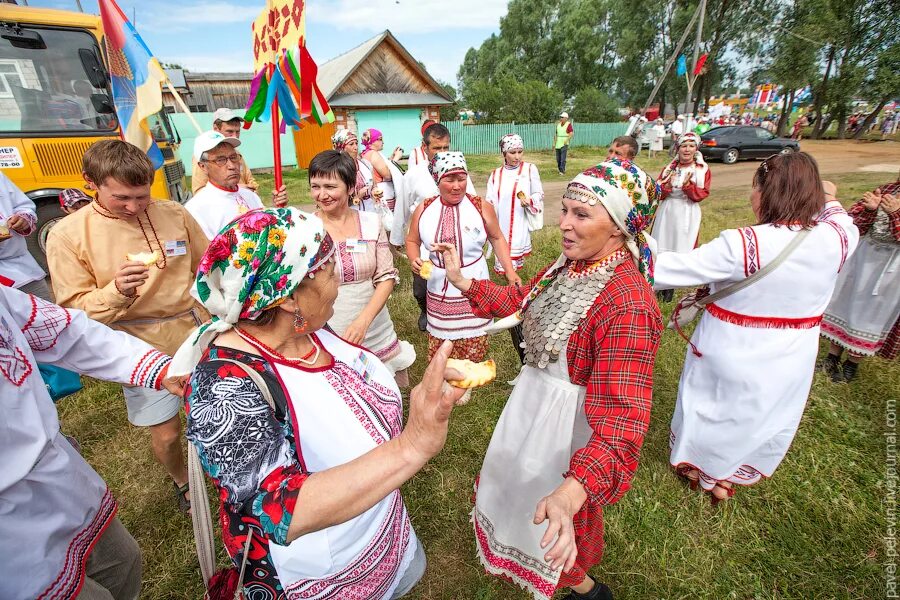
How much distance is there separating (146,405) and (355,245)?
1.68m

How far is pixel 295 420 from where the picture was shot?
4.37 feet

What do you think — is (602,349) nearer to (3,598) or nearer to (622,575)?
(622,575)

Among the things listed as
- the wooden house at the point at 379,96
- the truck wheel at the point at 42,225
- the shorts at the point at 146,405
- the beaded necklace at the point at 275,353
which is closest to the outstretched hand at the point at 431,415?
the beaded necklace at the point at 275,353

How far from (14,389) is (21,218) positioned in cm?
344

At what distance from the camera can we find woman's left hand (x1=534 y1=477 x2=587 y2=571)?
1.25 metres

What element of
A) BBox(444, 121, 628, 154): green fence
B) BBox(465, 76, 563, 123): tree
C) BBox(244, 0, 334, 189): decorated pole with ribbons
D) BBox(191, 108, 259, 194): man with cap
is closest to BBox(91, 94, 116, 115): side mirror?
BBox(191, 108, 259, 194): man with cap

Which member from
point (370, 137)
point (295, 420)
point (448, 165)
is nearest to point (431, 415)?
point (295, 420)

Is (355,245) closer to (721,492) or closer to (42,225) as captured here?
(721,492)

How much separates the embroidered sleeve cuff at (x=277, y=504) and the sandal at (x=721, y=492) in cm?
310

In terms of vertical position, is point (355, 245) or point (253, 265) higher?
point (253, 265)

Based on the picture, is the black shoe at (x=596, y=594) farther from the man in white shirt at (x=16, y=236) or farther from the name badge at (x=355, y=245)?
the man in white shirt at (x=16, y=236)

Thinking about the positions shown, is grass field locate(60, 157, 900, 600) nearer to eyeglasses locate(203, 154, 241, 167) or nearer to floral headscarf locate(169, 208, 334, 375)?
floral headscarf locate(169, 208, 334, 375)

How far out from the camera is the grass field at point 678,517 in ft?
8.39

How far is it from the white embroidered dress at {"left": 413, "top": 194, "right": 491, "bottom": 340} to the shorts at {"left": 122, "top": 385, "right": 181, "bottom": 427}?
2.08 m
